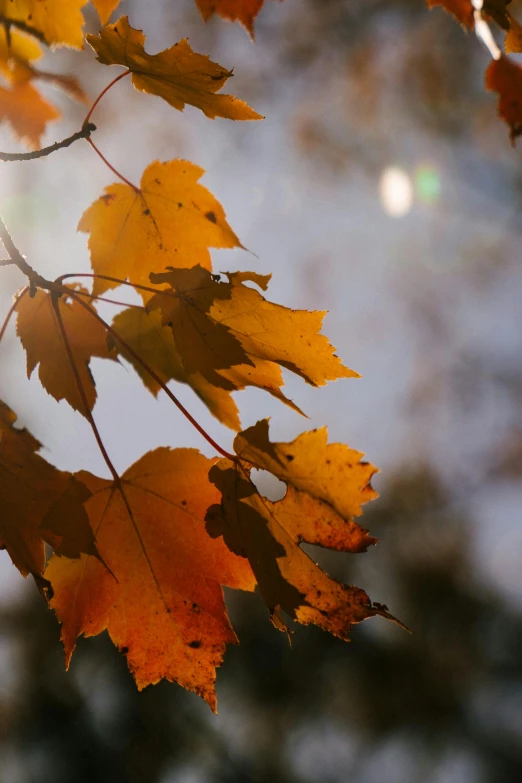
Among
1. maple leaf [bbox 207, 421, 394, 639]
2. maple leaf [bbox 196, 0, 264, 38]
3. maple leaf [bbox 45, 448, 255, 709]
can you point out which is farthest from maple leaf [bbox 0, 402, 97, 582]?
maple leaf [bbox 196, 0, 264, 38]

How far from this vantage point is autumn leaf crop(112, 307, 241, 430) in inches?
39.9

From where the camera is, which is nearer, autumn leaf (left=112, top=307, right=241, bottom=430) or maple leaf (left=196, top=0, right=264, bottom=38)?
maple leaf (left=196, top=0, right=264, bottom=38)

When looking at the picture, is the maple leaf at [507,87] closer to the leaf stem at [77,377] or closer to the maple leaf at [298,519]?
the maple leaf at [298,519]

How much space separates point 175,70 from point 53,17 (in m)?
0.30

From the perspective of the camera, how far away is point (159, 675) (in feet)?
2.68

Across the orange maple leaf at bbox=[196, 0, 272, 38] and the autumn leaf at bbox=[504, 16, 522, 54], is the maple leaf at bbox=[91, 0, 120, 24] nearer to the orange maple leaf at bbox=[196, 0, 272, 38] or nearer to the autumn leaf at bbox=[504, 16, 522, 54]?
the orange maple leaf at bbox=[196, 0, 272, 38]

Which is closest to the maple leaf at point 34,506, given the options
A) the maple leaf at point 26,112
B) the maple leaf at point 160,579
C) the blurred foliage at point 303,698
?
the maple leaf at point 160,579

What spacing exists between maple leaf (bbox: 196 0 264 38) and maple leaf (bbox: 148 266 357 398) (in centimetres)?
35

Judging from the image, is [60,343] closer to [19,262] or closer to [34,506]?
[19,262]

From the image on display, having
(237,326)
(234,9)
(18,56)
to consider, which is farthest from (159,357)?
(18,56)

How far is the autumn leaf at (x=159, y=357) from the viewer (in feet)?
3.32

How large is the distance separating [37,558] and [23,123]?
3.04 ft

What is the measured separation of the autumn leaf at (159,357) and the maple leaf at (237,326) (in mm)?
190

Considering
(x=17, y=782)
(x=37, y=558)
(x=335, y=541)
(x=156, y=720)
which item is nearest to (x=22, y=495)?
(x=37, y=558)
